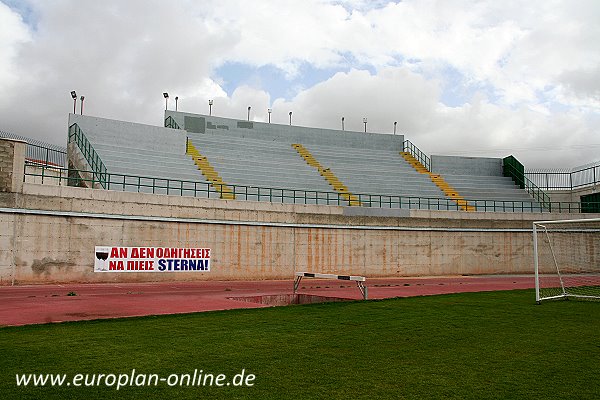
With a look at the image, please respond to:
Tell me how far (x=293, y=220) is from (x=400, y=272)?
741 cm

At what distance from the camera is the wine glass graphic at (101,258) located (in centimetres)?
2309

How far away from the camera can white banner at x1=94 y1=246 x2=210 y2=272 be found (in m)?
23.3

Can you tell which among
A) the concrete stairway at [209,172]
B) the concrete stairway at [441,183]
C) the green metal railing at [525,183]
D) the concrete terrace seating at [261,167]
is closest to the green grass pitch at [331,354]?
the concrete stairway at [209,172]

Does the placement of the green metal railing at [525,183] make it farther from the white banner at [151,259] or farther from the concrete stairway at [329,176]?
the white banner at [151,259]

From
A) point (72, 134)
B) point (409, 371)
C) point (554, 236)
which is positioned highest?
point (72, 134)

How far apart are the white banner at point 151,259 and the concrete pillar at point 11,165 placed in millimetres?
4202

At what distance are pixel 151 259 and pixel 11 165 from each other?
7021 mm

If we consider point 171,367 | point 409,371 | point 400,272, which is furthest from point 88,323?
point 400,272

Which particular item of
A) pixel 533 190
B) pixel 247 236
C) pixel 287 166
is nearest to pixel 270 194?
pixel 247 236

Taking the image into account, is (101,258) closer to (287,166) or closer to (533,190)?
(287,166)

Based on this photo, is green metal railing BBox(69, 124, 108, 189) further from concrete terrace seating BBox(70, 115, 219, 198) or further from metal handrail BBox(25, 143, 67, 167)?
metal handrail BBox(25, 143, 67, 167)

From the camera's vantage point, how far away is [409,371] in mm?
6492

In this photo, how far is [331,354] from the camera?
7473 mm

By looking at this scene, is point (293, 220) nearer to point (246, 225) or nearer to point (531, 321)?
point (246, 225)
